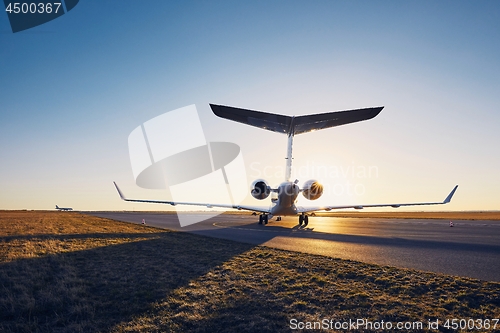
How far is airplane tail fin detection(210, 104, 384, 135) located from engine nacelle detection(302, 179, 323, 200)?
4101 millimetres

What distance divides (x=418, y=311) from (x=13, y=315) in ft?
20.4

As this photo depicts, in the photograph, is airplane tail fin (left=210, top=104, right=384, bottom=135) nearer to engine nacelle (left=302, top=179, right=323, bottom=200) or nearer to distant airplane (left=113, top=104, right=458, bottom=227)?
distant airplane (left=113, top=104, right=458, bottom=227)

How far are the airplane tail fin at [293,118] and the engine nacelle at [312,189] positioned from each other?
13.5ft

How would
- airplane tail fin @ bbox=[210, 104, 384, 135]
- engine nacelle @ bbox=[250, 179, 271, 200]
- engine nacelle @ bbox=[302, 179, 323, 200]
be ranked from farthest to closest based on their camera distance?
engine nacelle @ bbox=[250, 179, 271, 200]
engine nacelle @ bbox=[302, 179, 323, 200]
airplane tail fin @ bbox=[210, 104, 384, 135]

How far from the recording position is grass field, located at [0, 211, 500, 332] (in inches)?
162

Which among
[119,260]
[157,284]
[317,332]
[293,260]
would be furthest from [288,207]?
[317,332]

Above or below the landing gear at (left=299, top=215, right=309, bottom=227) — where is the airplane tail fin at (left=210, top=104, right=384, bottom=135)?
above

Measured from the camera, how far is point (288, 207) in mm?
19812

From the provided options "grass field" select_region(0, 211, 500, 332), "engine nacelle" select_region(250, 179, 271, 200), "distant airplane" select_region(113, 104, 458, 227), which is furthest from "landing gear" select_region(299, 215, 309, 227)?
"grass field" select_region(0, 211, 500, 332)

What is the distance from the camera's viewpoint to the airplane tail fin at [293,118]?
10002mm

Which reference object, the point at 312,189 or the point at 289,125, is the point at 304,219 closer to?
the point at 312,189

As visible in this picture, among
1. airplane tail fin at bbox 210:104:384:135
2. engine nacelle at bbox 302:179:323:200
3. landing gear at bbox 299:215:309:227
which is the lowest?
landing gear at bbox 299:215:309:227

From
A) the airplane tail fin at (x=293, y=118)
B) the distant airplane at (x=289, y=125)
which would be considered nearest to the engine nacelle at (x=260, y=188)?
the distant airplane at (x=289, y=125)

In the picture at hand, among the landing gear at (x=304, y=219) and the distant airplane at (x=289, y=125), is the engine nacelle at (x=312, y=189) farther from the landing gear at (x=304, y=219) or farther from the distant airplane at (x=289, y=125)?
the landing gear at (x=304, y=219)
